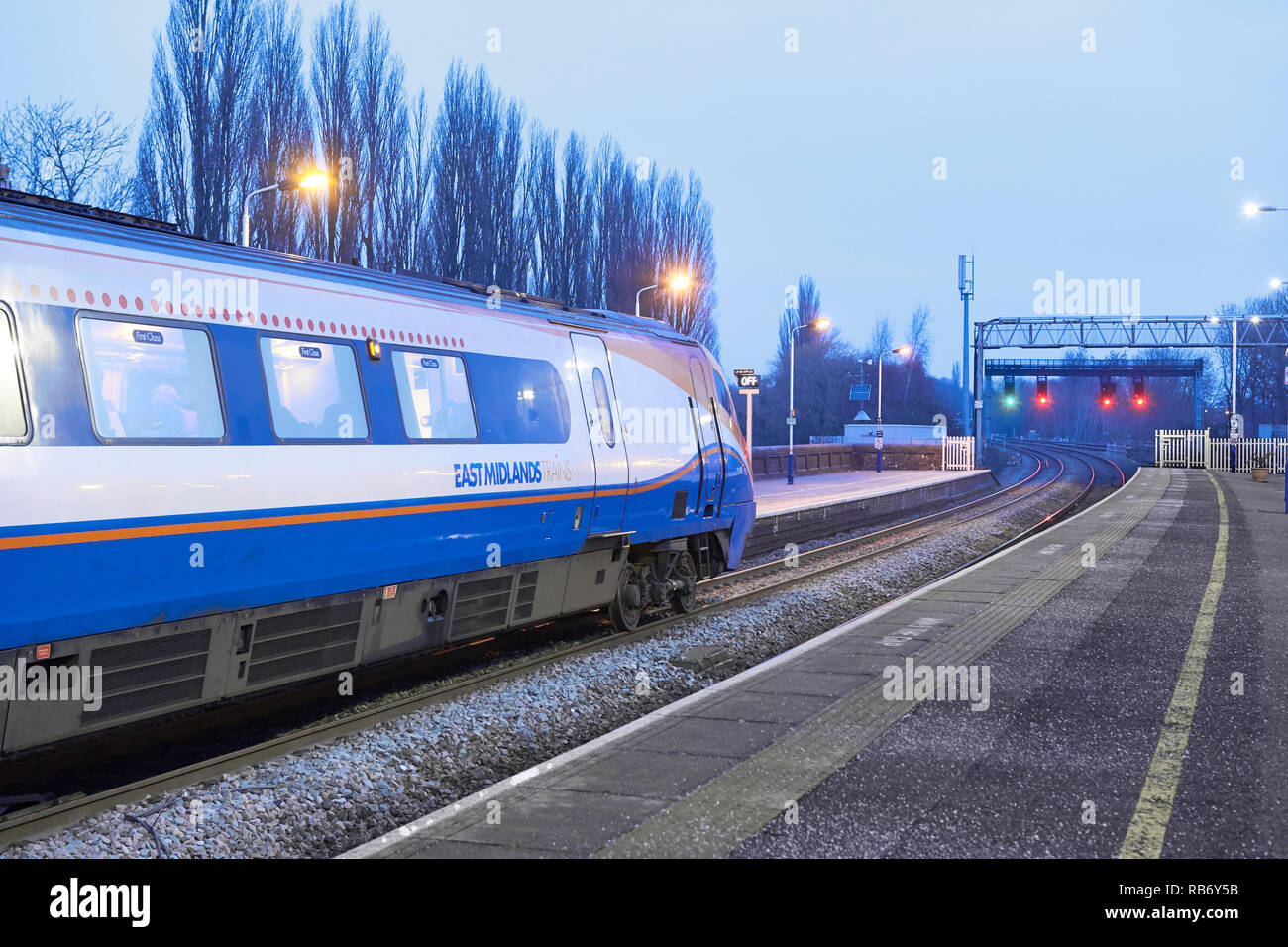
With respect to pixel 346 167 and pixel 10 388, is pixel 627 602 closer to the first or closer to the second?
pixel 10 388

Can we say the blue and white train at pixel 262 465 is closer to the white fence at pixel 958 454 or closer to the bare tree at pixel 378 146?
the bare tree at pixel 378 146

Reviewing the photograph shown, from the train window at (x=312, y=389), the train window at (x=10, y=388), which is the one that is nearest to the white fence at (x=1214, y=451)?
the train window at (x=312, y=389)

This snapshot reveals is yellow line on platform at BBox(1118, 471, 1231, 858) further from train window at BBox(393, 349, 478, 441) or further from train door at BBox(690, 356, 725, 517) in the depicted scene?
train window at BBox(393, 349, 478, 441)

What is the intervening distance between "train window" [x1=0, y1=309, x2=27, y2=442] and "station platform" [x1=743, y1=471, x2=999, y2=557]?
15.6 meters

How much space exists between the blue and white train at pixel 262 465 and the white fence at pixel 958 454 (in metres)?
44.4

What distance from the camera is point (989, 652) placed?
408 inches

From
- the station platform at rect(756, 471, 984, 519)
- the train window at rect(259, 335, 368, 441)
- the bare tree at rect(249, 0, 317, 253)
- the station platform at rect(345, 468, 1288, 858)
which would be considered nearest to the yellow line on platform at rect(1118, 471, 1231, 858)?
the station platform at rect(345, 468, 1288, 858)

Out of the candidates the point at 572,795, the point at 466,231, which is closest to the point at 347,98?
the point at 466,231

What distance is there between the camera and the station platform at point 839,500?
23141 mm

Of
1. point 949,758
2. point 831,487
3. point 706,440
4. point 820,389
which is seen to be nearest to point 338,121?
point 831,487

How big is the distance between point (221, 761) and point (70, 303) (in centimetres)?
301

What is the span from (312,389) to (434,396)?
1352mm

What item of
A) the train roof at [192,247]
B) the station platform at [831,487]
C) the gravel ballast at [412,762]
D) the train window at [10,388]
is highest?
the train roof at [192,247]
